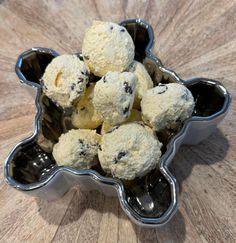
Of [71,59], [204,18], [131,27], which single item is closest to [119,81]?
[71,59]

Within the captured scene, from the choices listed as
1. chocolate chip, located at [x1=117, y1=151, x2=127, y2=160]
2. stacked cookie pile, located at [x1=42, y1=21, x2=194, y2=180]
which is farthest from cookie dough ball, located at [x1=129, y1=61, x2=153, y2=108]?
chocolate chip, located at [x1=117, y1=151, x2=127, y2=160]

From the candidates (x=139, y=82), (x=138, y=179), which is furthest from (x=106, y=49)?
(x=138, y=179)

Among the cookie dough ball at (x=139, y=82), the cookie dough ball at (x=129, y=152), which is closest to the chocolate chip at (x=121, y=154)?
the cookie dough ball at (x=129, y=152)

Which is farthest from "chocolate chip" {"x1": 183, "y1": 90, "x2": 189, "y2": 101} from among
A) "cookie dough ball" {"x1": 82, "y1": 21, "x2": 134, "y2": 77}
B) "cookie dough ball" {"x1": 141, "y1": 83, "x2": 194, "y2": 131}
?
"cookie dough ball" {"x1": 82, "y1": 21, "x2": 134, "y2": 77}

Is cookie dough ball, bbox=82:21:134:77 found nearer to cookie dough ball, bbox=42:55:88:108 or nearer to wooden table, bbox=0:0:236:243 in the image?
cookie dough ball, bbox=42:55:88:108

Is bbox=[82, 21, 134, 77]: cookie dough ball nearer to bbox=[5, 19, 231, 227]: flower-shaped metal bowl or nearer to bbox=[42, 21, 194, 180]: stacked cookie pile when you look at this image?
bbox=[42, 21, 194, 180]: stacked cookie pile

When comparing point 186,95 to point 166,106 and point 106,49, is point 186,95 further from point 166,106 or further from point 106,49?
point 106,49

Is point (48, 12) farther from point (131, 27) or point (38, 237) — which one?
point (38, 237)

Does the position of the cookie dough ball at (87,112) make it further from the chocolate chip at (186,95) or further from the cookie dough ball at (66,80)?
A: the chocolate chip at (186,95)

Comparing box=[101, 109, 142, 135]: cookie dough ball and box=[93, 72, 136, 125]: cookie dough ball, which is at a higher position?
box=[93, 72, 136, 125]: cookie dough ball
